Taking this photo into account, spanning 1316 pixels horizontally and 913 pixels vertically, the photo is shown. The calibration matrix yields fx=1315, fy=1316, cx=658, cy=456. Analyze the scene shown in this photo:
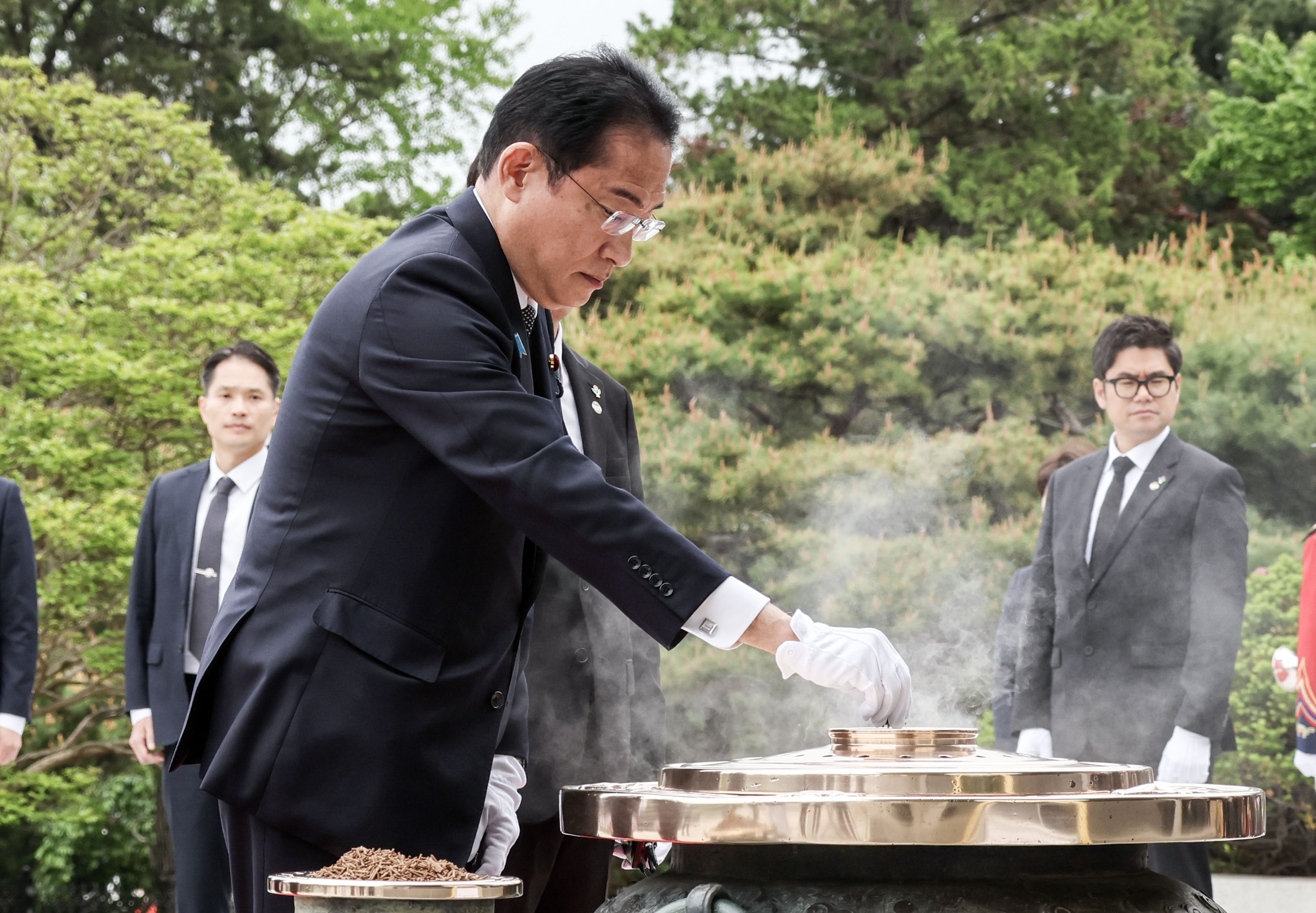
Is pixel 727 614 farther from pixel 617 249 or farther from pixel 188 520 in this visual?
pixel 188 520

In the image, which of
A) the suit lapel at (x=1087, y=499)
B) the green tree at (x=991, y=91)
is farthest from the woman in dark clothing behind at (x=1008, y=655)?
the green tree at (x=991, y=91)

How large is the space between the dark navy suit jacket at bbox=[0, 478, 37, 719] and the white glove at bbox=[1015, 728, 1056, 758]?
3328 mm

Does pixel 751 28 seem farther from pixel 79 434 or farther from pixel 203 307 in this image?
pixel 79 434

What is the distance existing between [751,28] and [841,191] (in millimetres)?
2749

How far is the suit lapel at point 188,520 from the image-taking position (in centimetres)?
443

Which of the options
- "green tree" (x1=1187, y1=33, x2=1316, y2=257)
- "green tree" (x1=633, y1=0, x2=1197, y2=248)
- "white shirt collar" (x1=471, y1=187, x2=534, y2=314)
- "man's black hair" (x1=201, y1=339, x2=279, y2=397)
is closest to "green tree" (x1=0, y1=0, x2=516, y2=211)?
"green tree" (x1=633, y1=0, x2=1197, y2=248)

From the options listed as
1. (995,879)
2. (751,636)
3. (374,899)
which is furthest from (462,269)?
(995,879)

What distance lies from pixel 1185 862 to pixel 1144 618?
2.32 feet

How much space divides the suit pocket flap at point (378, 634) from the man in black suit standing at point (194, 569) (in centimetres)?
267

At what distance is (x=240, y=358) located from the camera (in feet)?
14.9

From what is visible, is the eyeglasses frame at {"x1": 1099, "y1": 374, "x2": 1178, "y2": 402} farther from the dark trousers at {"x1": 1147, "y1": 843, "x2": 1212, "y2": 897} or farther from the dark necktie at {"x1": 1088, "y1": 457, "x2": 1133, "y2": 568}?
the dark trousers at {"x1": 1147, "y1": 843, "x2": 1212, "y2": 897}

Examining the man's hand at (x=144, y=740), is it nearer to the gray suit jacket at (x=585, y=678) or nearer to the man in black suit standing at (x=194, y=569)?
the man in black suit standing at (x=194, y=569)

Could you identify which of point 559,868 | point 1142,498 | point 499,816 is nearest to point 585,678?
point 559,868

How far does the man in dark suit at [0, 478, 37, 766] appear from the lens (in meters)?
4.55
